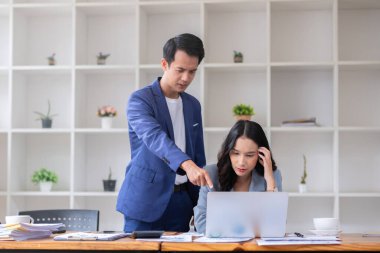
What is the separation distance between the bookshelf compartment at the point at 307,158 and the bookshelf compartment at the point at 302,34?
594mm

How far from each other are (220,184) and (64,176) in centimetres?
247

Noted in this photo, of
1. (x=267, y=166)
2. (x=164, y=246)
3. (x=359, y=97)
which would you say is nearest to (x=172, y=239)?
(x=164, y=246)

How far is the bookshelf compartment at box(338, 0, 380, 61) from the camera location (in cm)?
499

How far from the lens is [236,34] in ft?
16.7

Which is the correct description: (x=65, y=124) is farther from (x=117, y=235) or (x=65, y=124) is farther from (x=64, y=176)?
(x=117, y=235)

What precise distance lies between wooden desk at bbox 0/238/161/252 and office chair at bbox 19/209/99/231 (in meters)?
0.96

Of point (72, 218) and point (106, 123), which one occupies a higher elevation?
point (106, 123)

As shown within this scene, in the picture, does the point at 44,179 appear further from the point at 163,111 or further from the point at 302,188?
the point at 163,111

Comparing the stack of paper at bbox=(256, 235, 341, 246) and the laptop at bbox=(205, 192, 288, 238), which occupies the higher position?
the laptop at bbox=(205, 192, 288, 238)

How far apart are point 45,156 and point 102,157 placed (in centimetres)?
46

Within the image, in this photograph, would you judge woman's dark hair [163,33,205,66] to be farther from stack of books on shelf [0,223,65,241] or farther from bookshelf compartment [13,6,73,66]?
bookshelf compartment [13,6,73,66]

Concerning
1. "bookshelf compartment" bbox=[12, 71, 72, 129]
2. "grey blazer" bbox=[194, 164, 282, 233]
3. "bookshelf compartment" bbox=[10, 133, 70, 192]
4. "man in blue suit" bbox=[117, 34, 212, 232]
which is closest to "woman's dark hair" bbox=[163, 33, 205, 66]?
"man in blue suit" bbox=[117, 34, 212, 232]

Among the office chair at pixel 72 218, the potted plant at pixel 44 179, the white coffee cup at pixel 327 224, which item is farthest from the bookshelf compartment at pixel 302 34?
the white coffee cup at pixel 327 224

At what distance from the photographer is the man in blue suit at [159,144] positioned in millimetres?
2990
